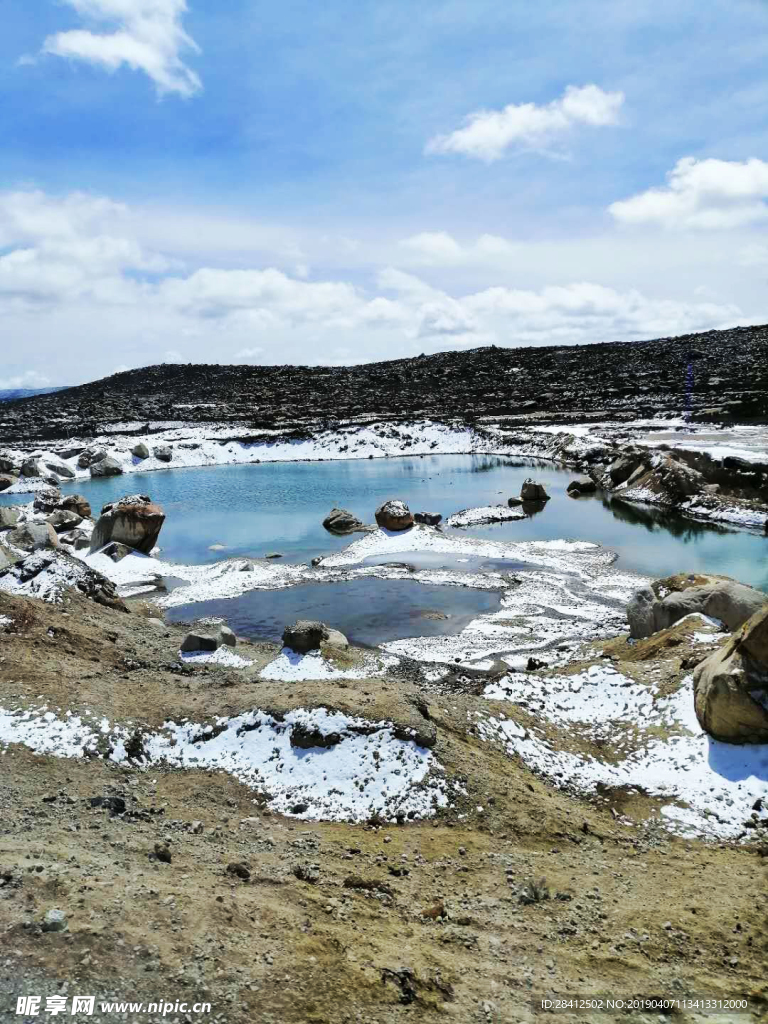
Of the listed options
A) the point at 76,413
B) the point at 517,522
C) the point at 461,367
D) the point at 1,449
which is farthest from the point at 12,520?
the point at 461,367

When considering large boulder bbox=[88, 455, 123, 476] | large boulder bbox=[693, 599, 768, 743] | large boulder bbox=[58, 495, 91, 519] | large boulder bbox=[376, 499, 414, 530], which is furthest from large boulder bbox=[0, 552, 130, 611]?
large boulder bbox=[88, 455, 123, 476]

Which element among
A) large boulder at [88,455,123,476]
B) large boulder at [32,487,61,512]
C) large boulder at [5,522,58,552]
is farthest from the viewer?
large boulder at [88,455,123,476]

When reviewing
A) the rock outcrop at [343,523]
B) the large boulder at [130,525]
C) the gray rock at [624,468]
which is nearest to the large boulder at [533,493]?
the gray rock at [624,468]

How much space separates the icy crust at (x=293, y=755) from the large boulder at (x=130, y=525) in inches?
785

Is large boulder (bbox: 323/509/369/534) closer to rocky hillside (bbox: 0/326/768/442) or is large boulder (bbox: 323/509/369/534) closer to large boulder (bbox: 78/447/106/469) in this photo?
large boulder (bbox: 78/447/106/469)

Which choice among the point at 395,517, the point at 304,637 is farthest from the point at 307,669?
the point at 395,517

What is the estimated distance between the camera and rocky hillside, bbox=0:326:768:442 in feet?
274

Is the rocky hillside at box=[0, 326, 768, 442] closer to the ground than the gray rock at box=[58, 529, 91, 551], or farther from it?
farther from it

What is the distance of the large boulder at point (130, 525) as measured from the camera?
30375 millimetres

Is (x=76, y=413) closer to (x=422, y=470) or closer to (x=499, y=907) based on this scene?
(x=422, y=470)

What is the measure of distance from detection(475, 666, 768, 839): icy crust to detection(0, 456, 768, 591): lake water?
14.0 metres

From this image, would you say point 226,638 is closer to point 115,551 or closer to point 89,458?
point 115,551

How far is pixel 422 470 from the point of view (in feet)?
197

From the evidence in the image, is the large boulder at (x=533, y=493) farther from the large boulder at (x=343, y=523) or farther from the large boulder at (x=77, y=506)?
the large boulder at (x=77, y=506)
